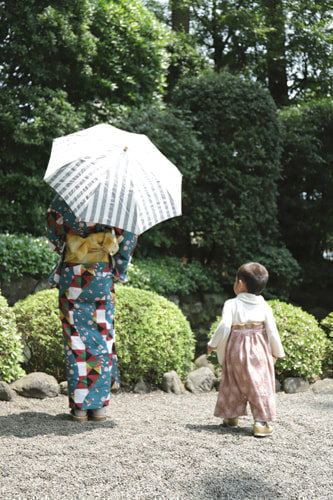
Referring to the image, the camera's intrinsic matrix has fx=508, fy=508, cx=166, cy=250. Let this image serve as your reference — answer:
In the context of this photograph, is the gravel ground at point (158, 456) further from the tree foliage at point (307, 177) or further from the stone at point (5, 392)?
the tree foliage at point (307, 177)

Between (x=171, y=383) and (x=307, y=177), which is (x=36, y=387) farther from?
(x=307, y=177)

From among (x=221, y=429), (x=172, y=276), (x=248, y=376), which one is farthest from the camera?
(x=172, y=276)

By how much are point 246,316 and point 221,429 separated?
2.72 feet

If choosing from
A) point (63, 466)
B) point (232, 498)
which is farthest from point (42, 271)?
point (232, 498)

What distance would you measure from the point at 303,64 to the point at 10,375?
12479 millimetres

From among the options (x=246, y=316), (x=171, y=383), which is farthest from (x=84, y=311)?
(x=171, y=383)

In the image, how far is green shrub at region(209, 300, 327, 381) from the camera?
534 centimetres

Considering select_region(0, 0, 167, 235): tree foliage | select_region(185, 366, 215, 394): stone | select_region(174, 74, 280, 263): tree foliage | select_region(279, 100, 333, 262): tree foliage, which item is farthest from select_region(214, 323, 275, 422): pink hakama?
select_region(279, 100, 333, 262): tree foliage

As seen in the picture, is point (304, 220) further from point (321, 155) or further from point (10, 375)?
point (10, 375)

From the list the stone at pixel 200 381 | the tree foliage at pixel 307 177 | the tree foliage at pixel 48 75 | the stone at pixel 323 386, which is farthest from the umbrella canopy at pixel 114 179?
the tree foliage at pixel 307 177

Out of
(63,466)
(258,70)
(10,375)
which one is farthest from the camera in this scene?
(258,70)

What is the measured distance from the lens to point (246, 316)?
3.62 m

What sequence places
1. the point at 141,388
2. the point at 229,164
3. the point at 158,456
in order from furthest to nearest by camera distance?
the point at 229,164 → the point at 141,388 → the point at 158,456

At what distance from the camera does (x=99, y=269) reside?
3.69m
